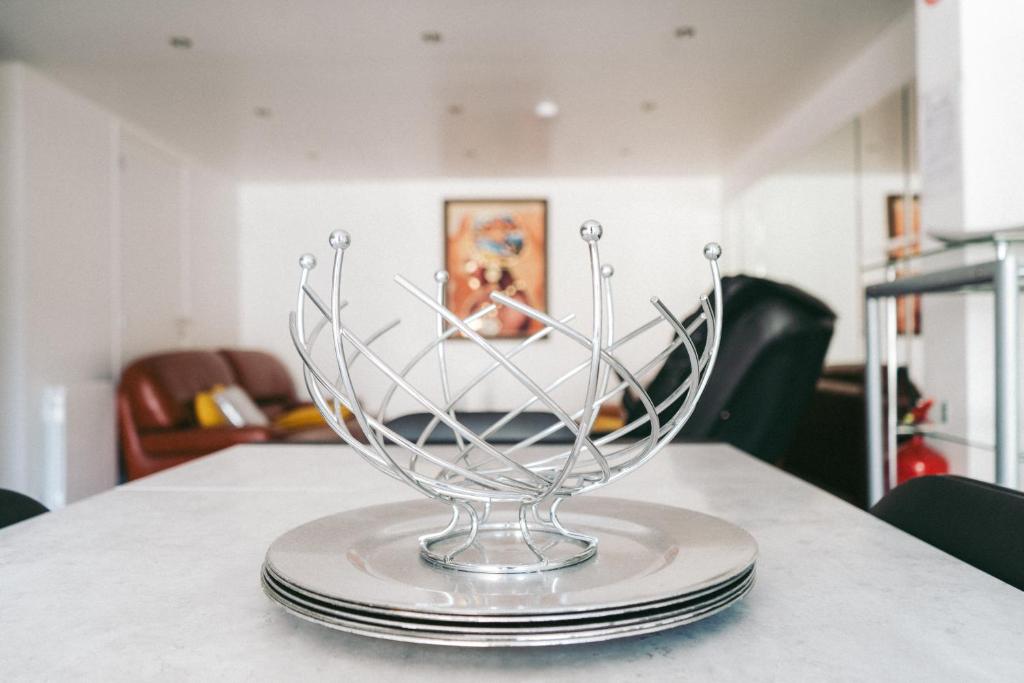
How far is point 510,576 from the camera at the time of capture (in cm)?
39

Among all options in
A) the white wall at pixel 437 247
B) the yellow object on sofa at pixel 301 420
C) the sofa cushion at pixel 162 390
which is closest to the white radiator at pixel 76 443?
the sofa cushion at pixel 162 390

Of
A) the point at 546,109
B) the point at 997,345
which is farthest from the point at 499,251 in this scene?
the point at 997,345

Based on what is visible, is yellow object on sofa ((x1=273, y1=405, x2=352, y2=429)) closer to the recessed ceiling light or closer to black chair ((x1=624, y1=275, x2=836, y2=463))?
the recessed ceiling light

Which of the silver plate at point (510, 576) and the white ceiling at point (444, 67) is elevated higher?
the white ceiling at point (444, 67)

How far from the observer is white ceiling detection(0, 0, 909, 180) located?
3230 millimetres

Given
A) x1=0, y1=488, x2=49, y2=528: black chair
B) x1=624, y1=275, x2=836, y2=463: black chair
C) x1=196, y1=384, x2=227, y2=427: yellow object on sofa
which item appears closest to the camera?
x1=0, y1=488, x2=49, y2=528: black chair

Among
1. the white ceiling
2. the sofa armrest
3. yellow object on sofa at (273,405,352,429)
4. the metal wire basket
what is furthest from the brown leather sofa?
the metal wire basket

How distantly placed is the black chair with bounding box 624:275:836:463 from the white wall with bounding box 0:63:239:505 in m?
3.34

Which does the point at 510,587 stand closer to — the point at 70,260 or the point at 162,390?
the point at 162,390

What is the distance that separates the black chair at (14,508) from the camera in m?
0.72

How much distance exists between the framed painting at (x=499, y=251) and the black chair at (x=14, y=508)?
5755 millimetres

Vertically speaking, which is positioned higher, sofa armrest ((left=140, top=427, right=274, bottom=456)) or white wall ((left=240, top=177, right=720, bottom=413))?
white wall ((left=240, top=177, right=720, bottom=413))

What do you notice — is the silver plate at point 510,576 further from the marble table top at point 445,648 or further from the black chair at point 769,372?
the black chair at point 769,372

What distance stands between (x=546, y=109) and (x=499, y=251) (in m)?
2.08
